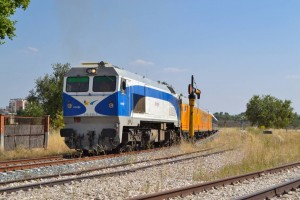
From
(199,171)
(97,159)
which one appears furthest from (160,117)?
(199,171)

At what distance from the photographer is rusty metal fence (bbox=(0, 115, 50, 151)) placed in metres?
19.7

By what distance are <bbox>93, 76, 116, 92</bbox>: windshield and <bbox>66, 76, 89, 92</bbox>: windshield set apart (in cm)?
41

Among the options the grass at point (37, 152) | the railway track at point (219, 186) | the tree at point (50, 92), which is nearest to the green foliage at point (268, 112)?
the tree at point (50, 92)

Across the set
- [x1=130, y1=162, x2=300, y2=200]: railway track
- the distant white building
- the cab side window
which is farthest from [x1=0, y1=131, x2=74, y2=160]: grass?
the distant white building

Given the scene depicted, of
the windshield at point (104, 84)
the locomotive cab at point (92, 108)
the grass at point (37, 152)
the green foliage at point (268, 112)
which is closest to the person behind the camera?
the locomotive cab at point (92, 108)

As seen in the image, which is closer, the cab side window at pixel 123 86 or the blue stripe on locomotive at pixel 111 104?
the blue stripe on locomotive at pixel 111 104

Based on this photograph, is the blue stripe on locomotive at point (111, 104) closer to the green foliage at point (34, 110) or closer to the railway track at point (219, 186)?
the railway track at point (219, 186)

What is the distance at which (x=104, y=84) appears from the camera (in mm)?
17781

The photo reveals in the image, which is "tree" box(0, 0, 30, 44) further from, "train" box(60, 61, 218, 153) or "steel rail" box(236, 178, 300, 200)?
"steel rail" box(236, 178, 300, 200)

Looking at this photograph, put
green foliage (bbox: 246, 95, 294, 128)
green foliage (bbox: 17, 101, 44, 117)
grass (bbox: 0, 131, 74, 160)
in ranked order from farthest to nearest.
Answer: green foliage (bbox: 246, 95, 294, 128), green foliage (bbox: 17, 101, 44, 117), grass (bbox: 0, 131, 74, 160)

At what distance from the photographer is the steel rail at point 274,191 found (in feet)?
25.7

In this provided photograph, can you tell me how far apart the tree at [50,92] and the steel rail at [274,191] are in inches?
2393

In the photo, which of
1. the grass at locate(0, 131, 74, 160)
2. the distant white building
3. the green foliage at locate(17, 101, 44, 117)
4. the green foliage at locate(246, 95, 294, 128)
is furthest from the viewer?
the distant white building

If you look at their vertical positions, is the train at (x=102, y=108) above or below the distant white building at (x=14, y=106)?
below
